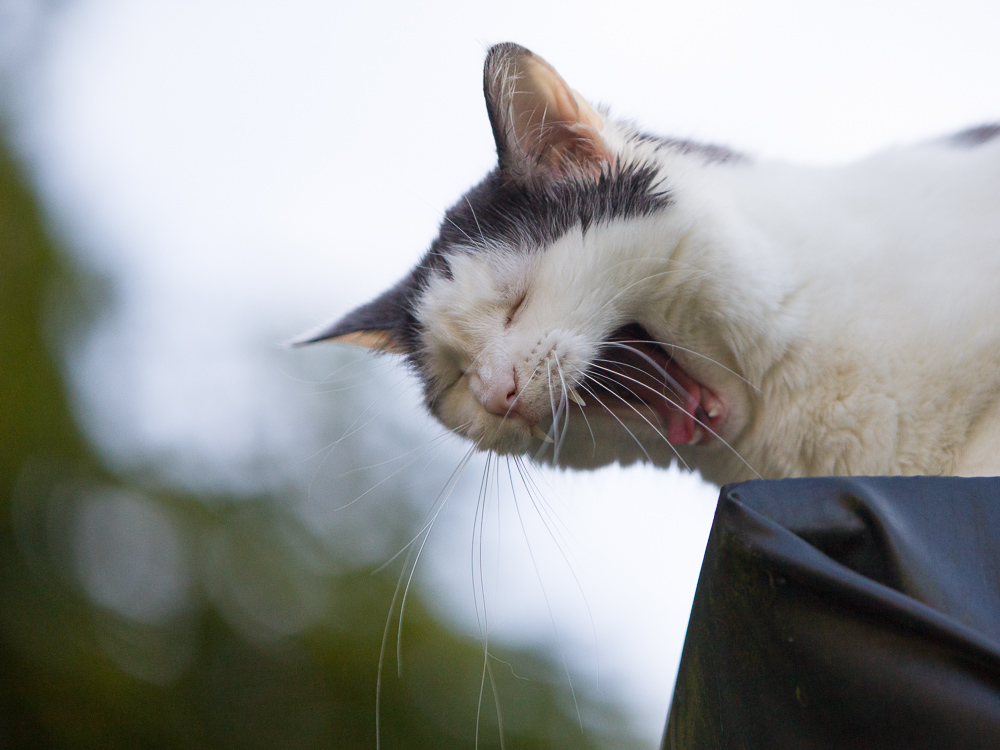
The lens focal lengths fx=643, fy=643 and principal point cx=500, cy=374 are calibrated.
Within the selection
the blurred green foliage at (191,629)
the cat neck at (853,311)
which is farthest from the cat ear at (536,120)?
the blurred green foliage at (191,629)

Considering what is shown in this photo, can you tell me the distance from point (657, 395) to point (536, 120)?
297mm

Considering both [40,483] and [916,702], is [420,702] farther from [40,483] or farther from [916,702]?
[916,702]

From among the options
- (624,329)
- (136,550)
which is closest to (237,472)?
(136,550)

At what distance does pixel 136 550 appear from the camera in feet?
7.84

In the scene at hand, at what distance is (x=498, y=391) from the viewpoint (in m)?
0.57

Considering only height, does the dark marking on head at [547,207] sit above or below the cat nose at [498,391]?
above

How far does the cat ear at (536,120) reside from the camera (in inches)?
23.2

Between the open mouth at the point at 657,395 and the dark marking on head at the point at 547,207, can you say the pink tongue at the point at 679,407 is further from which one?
the dark marking on head at the point at 547,207

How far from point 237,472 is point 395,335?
2.00 meters

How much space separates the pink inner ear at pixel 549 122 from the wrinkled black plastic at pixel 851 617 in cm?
41

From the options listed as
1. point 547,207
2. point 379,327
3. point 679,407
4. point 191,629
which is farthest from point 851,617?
point 191,629

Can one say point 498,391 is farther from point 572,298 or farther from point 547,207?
point 547,207

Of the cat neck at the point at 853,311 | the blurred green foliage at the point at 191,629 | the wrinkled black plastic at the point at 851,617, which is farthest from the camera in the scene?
the blurred green foliage at the point at 191,629

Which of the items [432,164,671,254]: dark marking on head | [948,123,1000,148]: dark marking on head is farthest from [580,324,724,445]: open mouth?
[948,123,1000,148]: dark marking on head
